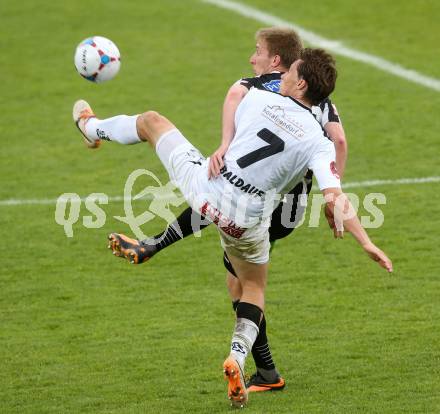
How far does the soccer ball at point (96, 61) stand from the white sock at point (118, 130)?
963 millimetres

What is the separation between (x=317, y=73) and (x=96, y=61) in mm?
2605

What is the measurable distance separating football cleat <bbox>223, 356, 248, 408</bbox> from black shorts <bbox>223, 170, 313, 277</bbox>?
3.43 feet

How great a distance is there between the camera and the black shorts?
25.3 ft

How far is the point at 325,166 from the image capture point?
6699 millimetres

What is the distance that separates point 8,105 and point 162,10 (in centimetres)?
501

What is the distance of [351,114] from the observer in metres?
15.0

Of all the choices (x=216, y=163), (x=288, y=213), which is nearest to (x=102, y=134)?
(x=216, y=163)

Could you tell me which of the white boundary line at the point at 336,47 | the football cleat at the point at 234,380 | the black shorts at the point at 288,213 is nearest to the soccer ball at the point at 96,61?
the black shorts at the point at 288,213

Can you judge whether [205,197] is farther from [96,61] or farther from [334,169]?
[96,61]

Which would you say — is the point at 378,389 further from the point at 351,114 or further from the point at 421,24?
the point at 421,24

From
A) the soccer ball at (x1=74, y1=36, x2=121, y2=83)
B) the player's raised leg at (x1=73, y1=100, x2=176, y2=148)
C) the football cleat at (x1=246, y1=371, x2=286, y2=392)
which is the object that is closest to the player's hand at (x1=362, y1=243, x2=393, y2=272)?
the football cleat at (x1=246, y1=371, x2=286, y2=392)

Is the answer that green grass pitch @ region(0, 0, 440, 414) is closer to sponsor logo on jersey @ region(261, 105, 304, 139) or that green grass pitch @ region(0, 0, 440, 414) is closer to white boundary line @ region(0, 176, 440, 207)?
white boundary line @ region(0, 176, 440, 207)

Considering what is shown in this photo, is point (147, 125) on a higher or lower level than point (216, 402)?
higher

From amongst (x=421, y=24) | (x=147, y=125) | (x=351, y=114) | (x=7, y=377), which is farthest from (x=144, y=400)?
(x=421, y=24)
